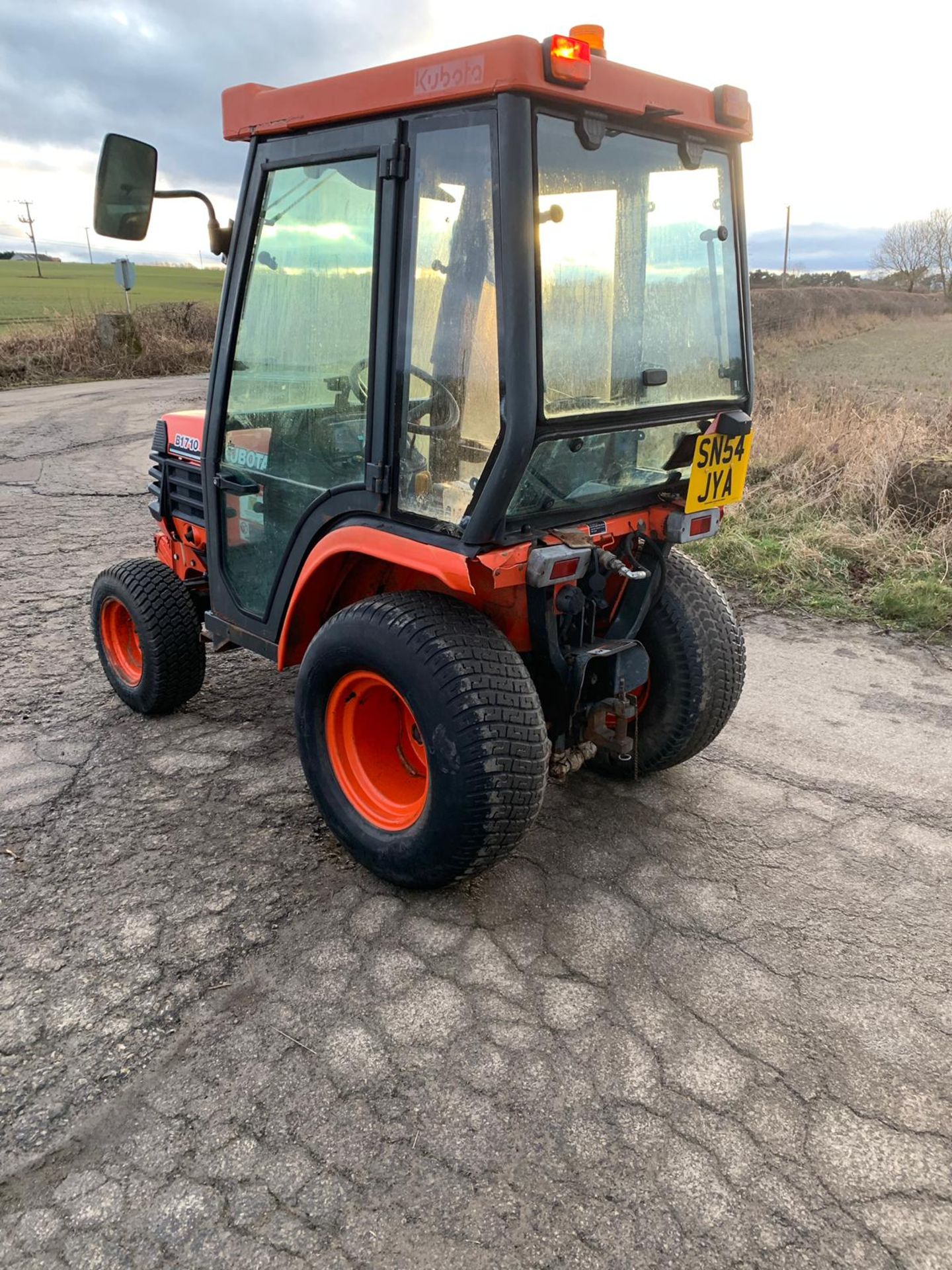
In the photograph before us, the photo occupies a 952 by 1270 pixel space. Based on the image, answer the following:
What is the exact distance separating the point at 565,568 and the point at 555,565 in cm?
5

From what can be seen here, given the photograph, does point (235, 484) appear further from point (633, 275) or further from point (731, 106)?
point (731, 106)

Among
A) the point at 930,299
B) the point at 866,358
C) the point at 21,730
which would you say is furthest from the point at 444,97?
the point at 930,299

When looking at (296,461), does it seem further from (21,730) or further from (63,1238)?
(63,1238)

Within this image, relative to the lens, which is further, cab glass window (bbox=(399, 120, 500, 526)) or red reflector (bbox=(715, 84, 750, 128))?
red reflector (bbox=(715, 84, 750, 128))

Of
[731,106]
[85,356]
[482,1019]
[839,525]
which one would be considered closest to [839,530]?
[839,525]

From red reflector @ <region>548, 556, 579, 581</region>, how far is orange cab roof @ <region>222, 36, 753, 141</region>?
3.50ft

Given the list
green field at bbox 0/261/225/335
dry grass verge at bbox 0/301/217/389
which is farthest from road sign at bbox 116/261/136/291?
green field at bbox 0/261/225/335

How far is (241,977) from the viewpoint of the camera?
2326mm

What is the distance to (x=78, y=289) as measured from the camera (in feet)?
121

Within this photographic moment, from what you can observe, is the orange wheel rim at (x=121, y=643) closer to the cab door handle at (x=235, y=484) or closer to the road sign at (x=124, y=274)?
the cab door handle at (x=235, y=484)

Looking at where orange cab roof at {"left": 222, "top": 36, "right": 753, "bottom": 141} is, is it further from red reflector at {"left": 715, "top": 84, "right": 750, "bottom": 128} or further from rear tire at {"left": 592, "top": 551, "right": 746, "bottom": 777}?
rear tire at {"left": 592, "top": 551, "right": 746, "bottom": 777}

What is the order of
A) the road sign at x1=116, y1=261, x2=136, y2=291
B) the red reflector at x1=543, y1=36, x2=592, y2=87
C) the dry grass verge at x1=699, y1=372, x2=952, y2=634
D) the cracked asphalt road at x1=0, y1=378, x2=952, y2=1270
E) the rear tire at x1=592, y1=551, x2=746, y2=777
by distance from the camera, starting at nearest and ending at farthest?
the cracked asphalt road at x1=0, y1=378, x2=952, y2=1270 → the red reflector at x1=543, y1=36, x2=592, y2=87 → the rear tire at x1=592, y1=551, x2=746, y2=777 → the dry grass verge at x1=699, y1=372, x2=952, y2=634 → the road sign at x1=116, y1=261, x2=136, y2=291

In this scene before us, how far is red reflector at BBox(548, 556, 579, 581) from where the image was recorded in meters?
2.32

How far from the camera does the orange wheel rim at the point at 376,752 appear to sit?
2705 millimetres
